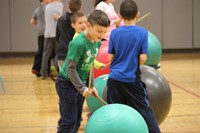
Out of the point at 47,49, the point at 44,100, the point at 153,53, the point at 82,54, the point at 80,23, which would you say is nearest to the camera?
the point at 82,54

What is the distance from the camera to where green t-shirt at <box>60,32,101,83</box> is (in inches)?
165

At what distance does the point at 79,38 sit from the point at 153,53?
15.5 feet

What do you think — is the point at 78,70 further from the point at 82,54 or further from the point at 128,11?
the point at 128,11

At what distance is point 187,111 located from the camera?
21.8 feet

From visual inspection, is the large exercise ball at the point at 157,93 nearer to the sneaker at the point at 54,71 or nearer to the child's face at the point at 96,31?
the child's face at the point at 96,31

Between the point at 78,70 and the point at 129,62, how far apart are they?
1.61 feet

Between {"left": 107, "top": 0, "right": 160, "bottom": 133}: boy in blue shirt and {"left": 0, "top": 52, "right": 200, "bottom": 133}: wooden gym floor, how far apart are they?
1307 millimetres

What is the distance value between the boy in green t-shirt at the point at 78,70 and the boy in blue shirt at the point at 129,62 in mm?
232

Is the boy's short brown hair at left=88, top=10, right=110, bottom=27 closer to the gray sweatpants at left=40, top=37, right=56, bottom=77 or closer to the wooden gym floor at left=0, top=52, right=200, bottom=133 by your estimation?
the wooden gym floor at left=0, top=52, right=200, bottom=133

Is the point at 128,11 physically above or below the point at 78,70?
above

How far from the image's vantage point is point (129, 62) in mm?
4379

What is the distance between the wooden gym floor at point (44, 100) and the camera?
19.4 ft

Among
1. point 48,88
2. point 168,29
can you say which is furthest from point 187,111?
point 168,29

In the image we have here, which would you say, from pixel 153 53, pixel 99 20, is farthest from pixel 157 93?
pixel 153 53
